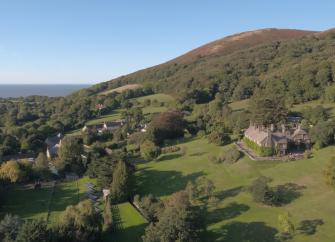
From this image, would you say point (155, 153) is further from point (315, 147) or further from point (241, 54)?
point (241, 54)

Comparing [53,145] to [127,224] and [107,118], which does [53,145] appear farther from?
[127,224]

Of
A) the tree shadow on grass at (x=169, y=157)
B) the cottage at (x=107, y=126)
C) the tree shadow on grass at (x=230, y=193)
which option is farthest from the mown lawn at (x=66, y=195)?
the cottage at (x=107, y=126)

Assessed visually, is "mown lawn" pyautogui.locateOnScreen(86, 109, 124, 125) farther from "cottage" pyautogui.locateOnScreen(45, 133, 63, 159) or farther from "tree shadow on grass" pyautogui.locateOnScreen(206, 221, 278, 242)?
"tree shadow on grass" pyautogui.locateOnScreen(206, 221, 278, 242)

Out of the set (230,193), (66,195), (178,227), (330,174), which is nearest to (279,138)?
(330,174)

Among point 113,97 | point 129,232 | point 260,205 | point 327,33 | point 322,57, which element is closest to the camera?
point 129,232

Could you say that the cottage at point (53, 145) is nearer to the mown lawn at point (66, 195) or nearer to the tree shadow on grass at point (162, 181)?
the mown lawn at point (66, 195)

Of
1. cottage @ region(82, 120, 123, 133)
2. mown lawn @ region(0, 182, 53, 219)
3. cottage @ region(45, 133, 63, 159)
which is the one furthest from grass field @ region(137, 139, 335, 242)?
cottage @ region(82, 120, 123, 133)

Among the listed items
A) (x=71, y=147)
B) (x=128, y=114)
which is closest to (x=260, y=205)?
(x=71, y=147)
